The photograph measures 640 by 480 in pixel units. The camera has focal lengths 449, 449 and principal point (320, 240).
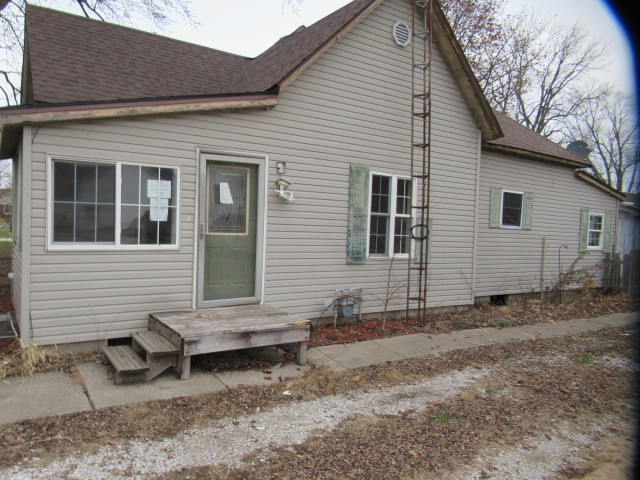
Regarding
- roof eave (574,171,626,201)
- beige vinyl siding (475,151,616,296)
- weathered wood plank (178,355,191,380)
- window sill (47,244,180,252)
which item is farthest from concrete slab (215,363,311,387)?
roof eave (574,171,626,201)

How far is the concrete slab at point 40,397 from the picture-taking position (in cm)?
391

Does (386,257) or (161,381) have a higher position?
(386,257)

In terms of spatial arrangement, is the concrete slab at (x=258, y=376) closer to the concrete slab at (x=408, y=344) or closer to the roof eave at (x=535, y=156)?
the concrete slab at (x=408, y=344)

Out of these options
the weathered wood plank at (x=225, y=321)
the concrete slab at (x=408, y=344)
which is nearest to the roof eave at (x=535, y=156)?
the concrete slab at (x=408, y=344)

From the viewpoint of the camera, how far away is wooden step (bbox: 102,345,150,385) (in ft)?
15.0

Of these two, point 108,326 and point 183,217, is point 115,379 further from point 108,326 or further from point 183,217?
point 183,217

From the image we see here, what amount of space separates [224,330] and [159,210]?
195 cm

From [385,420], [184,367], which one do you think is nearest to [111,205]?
[184,367]

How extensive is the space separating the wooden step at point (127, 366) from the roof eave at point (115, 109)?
2.70 m

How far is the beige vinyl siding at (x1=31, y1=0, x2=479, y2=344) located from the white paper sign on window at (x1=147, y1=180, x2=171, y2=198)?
0.69 feet

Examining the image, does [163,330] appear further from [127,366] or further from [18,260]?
[18,260]

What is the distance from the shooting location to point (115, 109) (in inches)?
209

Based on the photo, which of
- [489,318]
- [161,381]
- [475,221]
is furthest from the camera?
[475,221]

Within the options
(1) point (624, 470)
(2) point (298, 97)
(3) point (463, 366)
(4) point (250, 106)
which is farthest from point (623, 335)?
(4) point (250, 106)
